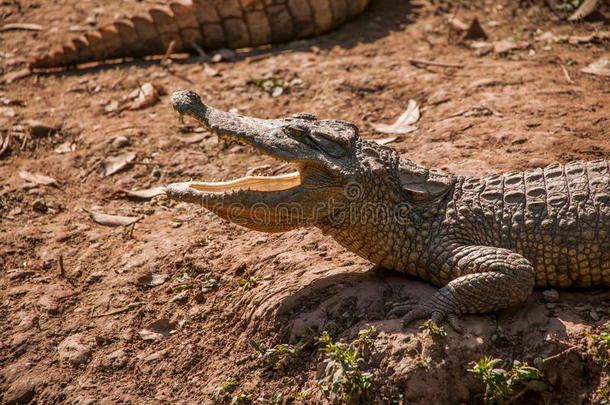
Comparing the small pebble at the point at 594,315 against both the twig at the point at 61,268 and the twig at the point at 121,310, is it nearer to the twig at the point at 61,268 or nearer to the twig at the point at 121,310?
the twig at the point at 121,310


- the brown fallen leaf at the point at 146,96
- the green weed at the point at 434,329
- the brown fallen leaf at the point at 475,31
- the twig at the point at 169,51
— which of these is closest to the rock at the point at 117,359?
the green weed at the point at 434,329

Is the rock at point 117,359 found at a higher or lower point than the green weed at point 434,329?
lower

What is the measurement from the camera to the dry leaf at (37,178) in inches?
204

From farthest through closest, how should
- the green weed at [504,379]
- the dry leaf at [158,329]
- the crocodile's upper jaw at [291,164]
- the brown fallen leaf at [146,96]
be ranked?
the brown fallen leaf at [146,96]
the dry leaf at [158,329]
the crocodile's upper jaw at [291,164]
the green weed at [504,379]

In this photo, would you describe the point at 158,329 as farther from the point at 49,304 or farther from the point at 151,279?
the point at 49,304

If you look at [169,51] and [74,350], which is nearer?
[74,350]

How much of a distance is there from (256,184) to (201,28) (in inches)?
149

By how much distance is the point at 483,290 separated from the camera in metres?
3.08

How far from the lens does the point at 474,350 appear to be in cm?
298

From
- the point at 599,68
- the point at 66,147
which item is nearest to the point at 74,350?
the point at 66,147

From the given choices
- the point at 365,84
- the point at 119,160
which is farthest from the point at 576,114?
the point at 119,160

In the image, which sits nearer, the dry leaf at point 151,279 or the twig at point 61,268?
the dry leaf at point 151,279

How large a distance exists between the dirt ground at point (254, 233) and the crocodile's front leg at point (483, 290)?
0.28ft

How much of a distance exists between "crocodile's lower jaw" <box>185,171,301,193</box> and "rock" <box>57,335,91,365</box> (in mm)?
1158
